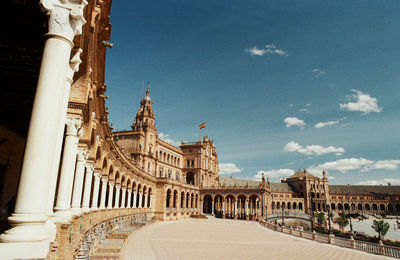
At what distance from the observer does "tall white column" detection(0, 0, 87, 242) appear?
411 cm

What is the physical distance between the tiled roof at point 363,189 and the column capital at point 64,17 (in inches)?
4960

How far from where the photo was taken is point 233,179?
99.2 m

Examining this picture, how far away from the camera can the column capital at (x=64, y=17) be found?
4859 millimetres

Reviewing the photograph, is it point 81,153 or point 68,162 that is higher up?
point 81,153

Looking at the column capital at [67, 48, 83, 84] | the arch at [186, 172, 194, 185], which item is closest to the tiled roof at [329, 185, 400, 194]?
A: the arch at [186, 172, 194, 185]

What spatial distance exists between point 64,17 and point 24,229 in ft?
12.9

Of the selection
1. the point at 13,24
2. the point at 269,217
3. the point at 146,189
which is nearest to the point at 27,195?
the point at 13,24

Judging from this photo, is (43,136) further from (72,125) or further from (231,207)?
(231,207)

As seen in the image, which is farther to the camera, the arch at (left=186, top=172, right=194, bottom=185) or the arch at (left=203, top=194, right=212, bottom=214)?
the arch at (left=186, top=172, right=194, bottom=185)

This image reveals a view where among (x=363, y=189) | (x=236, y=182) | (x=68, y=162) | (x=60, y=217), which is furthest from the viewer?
(x=363, y=189)

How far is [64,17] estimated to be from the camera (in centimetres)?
496

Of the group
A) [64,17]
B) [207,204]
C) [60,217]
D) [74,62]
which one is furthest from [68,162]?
[207,204]

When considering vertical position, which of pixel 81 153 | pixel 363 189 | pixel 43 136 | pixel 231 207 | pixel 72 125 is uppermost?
pixel 72 125

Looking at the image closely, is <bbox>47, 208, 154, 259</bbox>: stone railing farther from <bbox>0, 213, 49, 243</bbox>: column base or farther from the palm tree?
the palm tree
